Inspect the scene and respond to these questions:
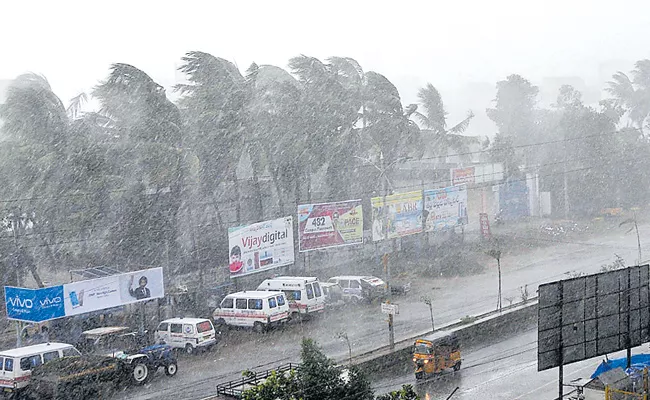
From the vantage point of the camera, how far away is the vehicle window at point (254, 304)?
48.7ft

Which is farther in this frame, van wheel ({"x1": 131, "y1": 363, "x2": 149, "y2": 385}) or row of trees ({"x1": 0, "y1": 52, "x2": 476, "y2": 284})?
row of trees ({"x1": 0, "y1": 52, "x2": 476, "y2": 284})

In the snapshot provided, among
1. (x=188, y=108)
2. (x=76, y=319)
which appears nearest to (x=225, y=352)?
(x=76, y=319)

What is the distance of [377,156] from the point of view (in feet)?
84.1

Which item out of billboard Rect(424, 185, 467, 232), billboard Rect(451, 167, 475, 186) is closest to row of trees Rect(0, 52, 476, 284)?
billboard Rect(451, 167, 475, 186)

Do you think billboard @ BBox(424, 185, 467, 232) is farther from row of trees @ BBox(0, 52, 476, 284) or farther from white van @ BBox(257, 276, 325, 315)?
white van @ BBox(257, 276, 325, 315)

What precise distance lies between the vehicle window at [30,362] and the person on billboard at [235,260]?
5917 millimetres

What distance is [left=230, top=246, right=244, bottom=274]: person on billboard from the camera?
53.7 ft

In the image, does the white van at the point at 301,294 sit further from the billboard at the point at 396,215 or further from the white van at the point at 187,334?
the billboard at the point at 396,215

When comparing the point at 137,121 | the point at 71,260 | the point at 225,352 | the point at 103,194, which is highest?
the point at 137,121

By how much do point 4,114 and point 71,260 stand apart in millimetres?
4063

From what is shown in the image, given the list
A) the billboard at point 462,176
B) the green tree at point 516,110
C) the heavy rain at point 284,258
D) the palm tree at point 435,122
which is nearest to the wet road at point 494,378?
the heavy rain at point 284,258

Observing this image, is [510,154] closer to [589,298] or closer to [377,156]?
[377,156]

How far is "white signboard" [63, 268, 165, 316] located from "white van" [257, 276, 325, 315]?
304 centimetres

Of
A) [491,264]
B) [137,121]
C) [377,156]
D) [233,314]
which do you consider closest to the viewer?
[233,314]
